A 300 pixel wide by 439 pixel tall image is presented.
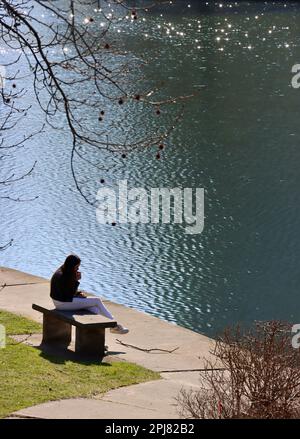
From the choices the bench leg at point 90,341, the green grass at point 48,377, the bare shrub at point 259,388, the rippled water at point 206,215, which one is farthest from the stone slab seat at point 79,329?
the bare shrub at point 259,388

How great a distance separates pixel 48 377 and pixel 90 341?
3.88 feet

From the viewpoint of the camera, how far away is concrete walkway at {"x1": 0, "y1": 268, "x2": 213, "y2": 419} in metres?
7.90

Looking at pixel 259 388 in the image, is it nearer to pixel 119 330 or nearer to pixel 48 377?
pixel 48 377

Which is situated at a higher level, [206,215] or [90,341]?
[206,215]

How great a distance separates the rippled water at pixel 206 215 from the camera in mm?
14461

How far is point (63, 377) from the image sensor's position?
9094mm

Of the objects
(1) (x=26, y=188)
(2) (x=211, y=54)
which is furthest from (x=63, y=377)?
(2) (x=211, y=54)

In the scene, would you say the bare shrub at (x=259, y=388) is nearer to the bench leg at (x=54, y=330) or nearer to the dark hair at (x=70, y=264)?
the bench leg at (x=54, y=330)

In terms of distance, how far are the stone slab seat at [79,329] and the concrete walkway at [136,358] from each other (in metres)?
0.21

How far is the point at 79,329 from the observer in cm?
1009

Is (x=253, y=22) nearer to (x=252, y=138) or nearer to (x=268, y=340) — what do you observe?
(x=252, y=138)

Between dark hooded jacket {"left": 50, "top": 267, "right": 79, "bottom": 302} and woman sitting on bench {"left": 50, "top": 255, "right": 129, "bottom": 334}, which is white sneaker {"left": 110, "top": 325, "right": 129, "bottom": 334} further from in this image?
dark hooded jacket {"left": 50, "top": 267, "right": 79, "bottom": 302}

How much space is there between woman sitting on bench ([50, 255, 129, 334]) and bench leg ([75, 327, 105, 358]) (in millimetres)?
581

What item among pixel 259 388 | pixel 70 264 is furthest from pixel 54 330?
pixel 259 388
